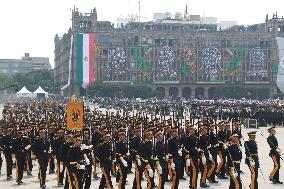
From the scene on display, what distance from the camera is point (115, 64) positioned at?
370ft

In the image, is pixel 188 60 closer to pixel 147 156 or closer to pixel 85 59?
pixel 85 59

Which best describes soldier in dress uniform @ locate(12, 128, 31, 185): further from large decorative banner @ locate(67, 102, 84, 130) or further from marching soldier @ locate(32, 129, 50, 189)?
large decorative banner @ locate(67, 102, 84, 130)

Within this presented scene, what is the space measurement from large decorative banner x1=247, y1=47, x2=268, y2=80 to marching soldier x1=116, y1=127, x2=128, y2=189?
102752 millimetres

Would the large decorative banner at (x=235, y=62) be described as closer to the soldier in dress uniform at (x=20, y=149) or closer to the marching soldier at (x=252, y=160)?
the soldier in dress uniform at (x=20, y=149)

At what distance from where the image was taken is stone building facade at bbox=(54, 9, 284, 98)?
115m

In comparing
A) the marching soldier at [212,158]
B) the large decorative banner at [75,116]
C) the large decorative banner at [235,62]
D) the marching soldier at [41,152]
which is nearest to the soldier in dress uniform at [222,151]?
the marching soldier at [212,158]

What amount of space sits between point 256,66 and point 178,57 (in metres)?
15.7

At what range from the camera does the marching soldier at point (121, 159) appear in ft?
53.4

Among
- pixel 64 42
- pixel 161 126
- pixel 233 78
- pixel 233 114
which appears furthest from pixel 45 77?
pixel 161 126

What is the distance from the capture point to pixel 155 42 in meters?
117

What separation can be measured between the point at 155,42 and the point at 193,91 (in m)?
12.5

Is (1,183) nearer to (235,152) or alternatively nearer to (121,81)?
(235,152)

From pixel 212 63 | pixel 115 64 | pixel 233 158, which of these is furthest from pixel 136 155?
pixel 212 63

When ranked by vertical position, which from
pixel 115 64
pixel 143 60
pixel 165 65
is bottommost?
pixel 165 65
